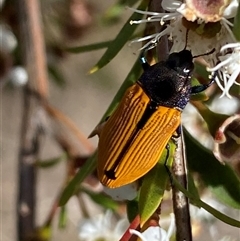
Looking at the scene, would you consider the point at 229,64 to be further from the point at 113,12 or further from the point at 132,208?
the point at 113,12

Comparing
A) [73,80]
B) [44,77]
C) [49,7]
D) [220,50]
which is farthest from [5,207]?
[220,50]

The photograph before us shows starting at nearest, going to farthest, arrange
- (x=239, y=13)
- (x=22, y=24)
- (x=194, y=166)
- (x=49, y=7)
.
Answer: (x=239, y=13), (x=194, y=166), (x=22, y=24), (x=49, y=7)

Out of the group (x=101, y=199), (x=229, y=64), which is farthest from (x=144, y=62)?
(x=101, y=199)

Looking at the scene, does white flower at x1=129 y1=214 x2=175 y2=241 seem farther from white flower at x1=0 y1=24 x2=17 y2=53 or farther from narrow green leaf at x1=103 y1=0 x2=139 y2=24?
white flower at x1=0 y1=24 x2=17 y2=53

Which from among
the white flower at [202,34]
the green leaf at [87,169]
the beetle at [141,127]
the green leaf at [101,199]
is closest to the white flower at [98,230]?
the green leaf at [101,199]

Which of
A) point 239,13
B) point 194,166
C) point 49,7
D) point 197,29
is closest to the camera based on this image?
point 239,13

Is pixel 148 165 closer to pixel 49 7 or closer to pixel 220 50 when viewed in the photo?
pixel 220 50
